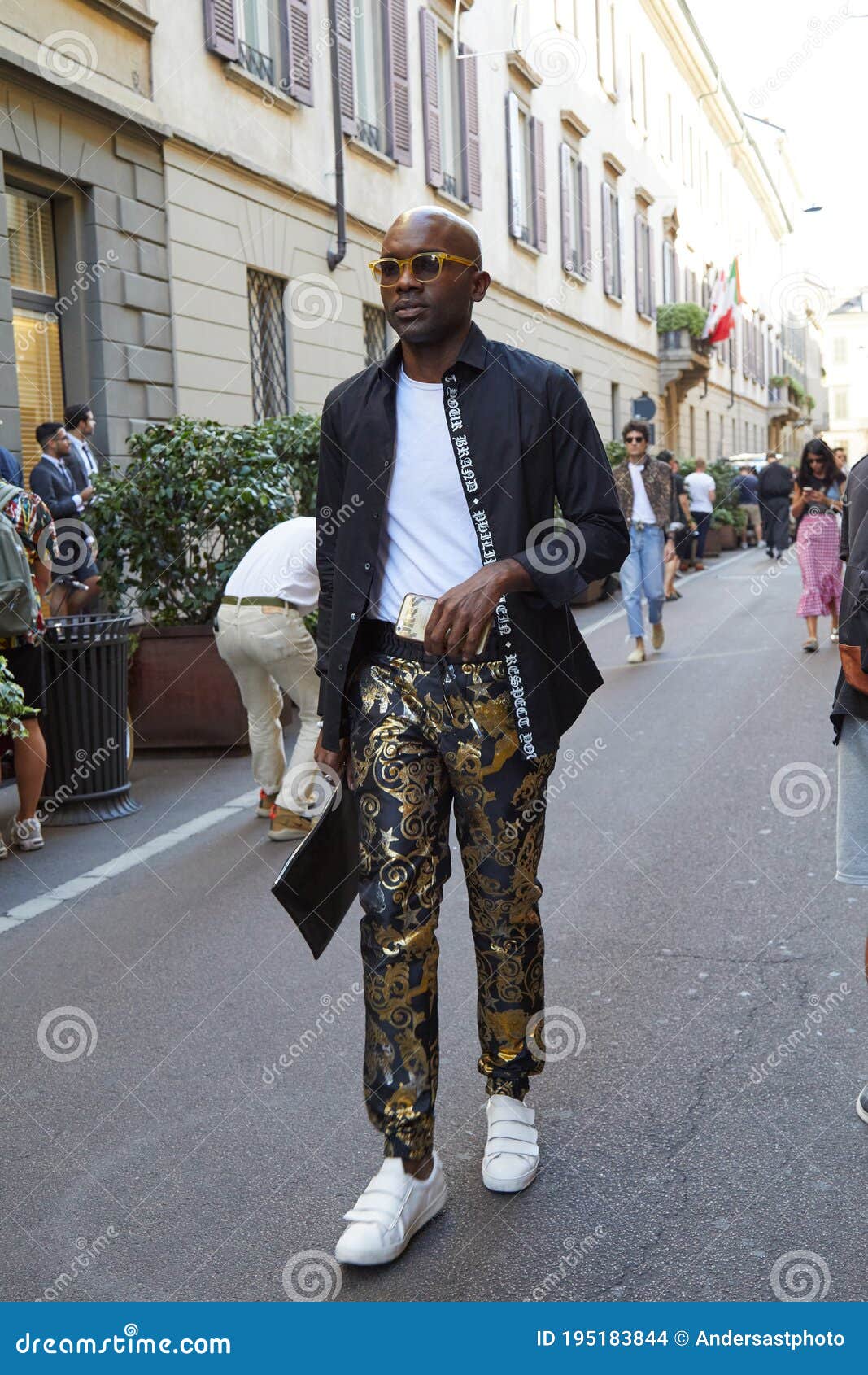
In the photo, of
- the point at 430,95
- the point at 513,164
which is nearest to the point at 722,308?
the point at 513,164

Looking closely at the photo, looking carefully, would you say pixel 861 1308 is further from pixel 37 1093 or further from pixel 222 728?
pixel 222 728

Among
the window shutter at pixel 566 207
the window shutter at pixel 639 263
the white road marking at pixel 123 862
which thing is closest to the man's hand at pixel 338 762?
the white road marking at pixel 123 862

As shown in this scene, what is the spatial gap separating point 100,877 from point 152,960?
1403mm

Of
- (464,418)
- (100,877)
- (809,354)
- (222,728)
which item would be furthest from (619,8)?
(809,354)

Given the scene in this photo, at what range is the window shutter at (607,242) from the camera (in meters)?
30.9

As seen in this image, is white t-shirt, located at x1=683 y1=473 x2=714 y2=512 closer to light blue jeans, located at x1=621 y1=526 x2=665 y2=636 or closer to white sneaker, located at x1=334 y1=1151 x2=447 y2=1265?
light blue jeans, located at x1=621 y1=526 x2=665 y2=636

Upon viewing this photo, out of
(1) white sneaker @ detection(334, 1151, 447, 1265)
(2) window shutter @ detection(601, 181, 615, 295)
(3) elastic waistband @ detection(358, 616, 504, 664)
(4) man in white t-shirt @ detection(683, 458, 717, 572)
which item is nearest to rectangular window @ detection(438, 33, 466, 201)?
(4) man in white t-shirt @ detection(683, 458, 717, 572)

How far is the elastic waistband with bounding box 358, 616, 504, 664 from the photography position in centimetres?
310

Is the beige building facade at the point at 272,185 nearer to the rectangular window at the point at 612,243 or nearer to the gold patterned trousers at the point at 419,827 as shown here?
the rectangular window at the point at 612,243

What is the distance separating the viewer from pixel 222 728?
9.40 meters

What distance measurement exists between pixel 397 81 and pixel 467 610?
17.5 meters

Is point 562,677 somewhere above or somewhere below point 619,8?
below

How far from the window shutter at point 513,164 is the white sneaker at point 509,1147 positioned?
21.9m

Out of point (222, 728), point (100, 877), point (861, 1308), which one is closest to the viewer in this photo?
point (861, 1308)
